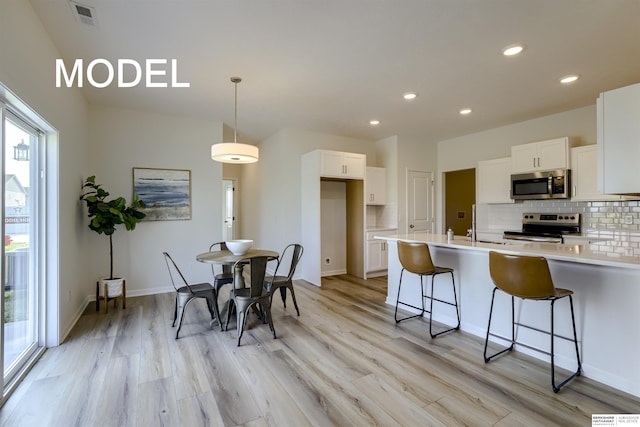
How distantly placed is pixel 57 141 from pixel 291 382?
3.02 metres

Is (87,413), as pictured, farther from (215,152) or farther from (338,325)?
(215,152)

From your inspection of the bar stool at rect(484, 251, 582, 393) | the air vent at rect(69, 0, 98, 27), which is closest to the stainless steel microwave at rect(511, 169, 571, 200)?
the bar stool at rect(484, 251, 582, 393)

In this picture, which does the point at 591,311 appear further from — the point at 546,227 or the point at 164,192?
the point at 164,192

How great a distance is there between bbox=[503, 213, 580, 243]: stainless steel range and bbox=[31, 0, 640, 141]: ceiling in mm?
1561

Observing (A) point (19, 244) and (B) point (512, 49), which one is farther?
(B) point (512, 49)

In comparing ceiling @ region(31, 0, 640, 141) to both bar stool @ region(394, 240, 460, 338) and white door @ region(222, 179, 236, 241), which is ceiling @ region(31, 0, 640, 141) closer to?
bar stool @ region(394, 240, 460, 338)

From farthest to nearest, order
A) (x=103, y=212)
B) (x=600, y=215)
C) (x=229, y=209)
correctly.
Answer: (x=229, y=209) → (x=600, y=215) → (x=103, y=212)

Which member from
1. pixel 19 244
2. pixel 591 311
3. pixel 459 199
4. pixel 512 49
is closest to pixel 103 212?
pixel 19 244

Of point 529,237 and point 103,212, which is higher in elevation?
point 103,212

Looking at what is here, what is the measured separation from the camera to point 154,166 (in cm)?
452

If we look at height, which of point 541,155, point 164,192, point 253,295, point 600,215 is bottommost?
point 253,295

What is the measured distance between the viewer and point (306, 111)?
14.5 feet

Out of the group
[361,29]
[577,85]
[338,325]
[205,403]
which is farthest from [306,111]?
[205,403]

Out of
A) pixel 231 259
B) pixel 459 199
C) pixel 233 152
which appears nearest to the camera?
pixel 231 259
